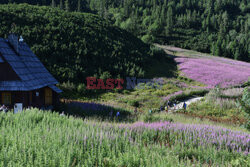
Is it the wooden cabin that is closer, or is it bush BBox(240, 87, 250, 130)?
bush BBox(240, 87, 250, 130)

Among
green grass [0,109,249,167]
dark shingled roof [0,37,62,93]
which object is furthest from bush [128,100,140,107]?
green grass [0,109,249,167]

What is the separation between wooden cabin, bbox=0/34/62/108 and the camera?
11.3m

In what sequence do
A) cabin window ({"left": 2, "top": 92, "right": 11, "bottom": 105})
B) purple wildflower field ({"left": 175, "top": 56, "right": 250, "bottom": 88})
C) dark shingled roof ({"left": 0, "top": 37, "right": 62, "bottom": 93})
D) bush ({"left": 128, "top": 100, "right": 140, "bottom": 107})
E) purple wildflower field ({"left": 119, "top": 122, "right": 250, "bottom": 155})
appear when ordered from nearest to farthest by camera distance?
purple wildflower field ({"left": 119, "top": 122, "right": 250, "bottom": 155}), dark shingled roof ({"left": 0, "top": 37, "right": 62, "bottom": 93}), cabin window ({"left": 2, "top": 92, "right": 11, "bottom": 105}), bush ({"left": 128, "top": 100, "right": 140, "bottom": 107}), purple wildflower field ({"left": 175, "top": 56, "right": 250, "bottom": 88})

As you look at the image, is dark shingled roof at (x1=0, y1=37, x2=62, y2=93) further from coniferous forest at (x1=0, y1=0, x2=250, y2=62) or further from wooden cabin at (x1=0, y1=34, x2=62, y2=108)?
coniferous forest at (x1=0, y1=0, x2=250, y2=62)

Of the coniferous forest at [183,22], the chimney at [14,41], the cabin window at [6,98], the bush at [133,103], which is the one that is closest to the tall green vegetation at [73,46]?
the bush at [133,103]

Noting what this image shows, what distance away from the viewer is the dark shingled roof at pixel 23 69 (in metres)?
11.2

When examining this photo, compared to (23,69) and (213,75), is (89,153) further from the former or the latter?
(213,75)

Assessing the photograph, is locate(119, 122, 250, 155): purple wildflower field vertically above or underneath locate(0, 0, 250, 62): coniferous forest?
underneath

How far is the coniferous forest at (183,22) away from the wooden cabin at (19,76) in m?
46.9

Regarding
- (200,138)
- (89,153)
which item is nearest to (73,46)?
(200,138)

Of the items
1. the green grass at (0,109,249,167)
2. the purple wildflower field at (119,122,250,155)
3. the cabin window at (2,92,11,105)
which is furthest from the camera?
the cabin window at (2,92,11,105)

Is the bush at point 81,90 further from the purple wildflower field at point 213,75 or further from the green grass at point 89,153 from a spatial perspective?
the green grass at point 89,153

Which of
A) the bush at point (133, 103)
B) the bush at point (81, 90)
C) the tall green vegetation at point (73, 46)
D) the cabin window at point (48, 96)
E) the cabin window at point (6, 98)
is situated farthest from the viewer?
the tall green vegetation at point (73, 46)

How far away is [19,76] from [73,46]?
65.6 ft
